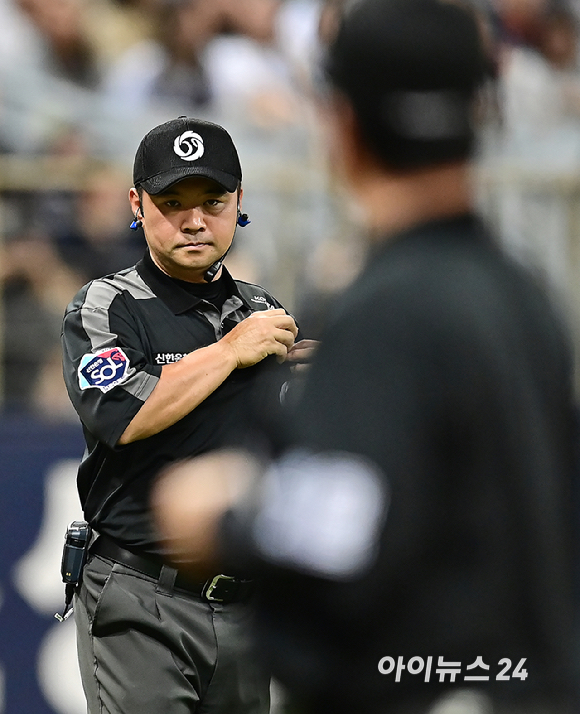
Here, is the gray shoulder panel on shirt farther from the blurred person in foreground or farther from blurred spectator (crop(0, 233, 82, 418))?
blurred spectator (crop(0, 233, 82, 418))

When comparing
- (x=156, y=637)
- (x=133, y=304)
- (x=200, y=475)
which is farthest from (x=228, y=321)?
(x=200, y=475)

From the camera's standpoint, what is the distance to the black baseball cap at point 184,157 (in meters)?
2.87

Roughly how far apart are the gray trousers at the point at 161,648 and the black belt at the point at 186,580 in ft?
0.06

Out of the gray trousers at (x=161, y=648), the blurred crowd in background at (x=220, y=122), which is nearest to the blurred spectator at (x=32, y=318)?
the blurred crowd in background at (x=220, y=122)

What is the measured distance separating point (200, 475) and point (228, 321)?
1490 mm

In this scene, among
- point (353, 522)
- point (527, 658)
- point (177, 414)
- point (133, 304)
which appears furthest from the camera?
point (133, 304)

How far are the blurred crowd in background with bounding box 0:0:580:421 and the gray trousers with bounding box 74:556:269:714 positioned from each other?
1.75 metres

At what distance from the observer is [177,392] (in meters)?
2.81

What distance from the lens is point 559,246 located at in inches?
227

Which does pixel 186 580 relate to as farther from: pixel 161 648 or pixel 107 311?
pixel 107 311

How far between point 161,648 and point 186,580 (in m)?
0.19

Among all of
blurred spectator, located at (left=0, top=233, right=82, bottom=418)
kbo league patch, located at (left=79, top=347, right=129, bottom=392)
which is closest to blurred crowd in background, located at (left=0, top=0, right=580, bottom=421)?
blurred spectator, located at (left=0, top=233, right=82, bottom=418)

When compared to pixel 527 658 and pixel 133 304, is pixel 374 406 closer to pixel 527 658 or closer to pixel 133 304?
pixel 527 658

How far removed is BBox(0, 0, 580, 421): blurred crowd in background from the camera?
216 inches
